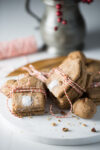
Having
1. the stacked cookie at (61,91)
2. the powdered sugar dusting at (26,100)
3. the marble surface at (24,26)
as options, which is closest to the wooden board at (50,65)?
the marble surface at (24,26)

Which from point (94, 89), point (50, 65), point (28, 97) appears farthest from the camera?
point (50, 65)

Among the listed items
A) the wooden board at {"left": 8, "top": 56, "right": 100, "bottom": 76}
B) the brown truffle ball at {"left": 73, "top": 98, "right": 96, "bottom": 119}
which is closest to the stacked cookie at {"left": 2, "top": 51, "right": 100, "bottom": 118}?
the brown truffle ball at {"left": 73, "top": 98, "right": 96, "bottom": 119}

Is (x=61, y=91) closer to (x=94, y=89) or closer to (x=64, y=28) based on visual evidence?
(x=94, y=89)

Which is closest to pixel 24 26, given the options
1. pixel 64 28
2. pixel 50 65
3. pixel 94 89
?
pixel 64 28

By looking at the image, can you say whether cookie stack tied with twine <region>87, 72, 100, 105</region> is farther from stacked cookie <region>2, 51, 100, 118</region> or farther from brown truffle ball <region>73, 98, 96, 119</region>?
brown truffle ball <region>73, 98, 96, 119</region>

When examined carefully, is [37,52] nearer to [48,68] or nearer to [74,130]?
[48,68]

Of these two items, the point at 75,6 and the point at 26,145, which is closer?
the point at 26,145

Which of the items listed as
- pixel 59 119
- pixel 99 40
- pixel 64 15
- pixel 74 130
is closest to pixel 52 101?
pixel 59 119

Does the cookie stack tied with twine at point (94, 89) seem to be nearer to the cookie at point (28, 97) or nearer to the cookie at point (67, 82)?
the cookie at point (67, 82)
